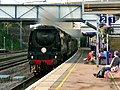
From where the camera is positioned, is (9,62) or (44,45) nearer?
(44,45)

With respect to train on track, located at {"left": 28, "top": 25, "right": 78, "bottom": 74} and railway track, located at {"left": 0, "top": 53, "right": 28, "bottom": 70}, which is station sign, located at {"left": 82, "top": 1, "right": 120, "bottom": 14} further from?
railway track, located at {"left": 0, "top": 53, "right": 28, "bottom": 70}

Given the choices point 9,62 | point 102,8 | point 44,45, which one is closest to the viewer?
point 102,8

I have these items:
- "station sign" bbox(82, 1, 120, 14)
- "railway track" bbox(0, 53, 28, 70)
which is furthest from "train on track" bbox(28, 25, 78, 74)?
"railway track" bbox(0, 53, 28, 70)

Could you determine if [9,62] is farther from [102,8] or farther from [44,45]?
[102,8]

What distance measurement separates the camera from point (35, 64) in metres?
23.0

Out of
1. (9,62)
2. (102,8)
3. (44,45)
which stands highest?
(102,8)

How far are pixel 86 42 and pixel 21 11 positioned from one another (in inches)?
2076

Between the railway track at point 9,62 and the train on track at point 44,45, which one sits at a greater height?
the train on track at point 44,45

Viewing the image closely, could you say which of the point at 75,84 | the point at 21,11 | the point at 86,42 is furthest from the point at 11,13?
the point at 86,42

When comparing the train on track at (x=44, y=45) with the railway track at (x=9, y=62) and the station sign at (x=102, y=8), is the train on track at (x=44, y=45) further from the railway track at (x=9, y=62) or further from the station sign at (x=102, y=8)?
the railway track at (x=9, y=62)

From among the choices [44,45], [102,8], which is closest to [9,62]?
[44,45]

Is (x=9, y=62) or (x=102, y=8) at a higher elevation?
(x=102, y=8)

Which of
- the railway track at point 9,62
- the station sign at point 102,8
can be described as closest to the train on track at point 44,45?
the station sign at point 102,8

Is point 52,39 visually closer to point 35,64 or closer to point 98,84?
point 35,64
